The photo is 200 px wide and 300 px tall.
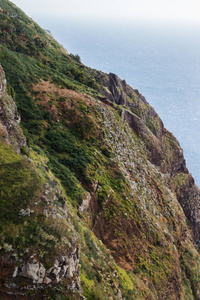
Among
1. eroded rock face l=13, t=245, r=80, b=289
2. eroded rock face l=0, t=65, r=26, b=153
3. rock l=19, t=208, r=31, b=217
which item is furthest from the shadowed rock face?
eroded rock face l=13, t=245, r=80, b=289

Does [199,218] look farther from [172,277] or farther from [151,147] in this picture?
[172,277]

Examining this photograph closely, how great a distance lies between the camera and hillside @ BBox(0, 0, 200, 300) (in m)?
13.6

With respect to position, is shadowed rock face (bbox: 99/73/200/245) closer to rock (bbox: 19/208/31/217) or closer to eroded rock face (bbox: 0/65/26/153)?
eroded rock face (bbox: 0/65/26/153)

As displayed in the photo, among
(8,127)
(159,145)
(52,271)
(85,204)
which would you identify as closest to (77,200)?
(85,204)

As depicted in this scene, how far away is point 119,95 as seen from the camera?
274 feet

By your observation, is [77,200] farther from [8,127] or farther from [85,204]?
[8,127]

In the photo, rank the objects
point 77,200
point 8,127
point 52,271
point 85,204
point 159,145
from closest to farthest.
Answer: point 52,271 < point 8,127 < point 77,200 < point 85,204 < point 159,145

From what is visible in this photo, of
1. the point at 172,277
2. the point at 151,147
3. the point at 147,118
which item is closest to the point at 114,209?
the point at 172,277

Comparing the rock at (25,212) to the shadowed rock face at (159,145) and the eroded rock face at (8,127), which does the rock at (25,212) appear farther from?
the shadowed rock face at (159,145)

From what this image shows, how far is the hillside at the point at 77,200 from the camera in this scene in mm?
13586

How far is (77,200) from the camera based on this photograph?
29625 millimetres

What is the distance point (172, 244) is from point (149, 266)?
13.0 m

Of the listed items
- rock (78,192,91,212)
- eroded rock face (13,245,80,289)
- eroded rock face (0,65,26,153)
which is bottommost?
eroded rock face (13,245,80,289)

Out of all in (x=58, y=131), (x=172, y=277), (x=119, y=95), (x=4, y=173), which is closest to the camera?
(x=4, y=173)
